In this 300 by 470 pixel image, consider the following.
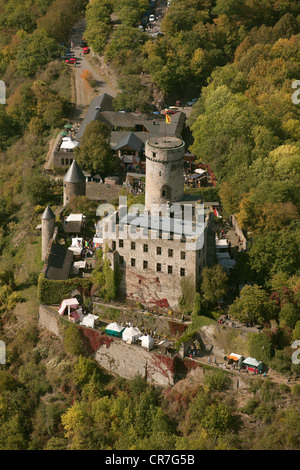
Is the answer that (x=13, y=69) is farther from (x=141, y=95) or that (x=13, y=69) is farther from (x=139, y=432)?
(x=139, y=432)

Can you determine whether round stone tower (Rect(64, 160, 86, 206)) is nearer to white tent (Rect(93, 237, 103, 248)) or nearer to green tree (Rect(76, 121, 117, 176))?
green tree (Rect(76, 121, 117, 176))

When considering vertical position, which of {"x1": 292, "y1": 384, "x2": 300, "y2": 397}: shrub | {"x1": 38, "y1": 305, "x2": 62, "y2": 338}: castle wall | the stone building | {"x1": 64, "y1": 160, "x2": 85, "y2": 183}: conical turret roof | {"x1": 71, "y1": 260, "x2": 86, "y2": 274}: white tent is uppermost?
the stone building

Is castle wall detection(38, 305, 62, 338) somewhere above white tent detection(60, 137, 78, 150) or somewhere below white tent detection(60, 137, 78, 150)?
below

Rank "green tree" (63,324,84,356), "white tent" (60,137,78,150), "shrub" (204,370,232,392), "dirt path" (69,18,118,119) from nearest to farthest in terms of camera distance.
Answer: "shrub" (204,370,232,392) < "green tree" (63,324,84,356) < "white tent" (60,137,78,150) < "dirt path" (69,18,118,119)

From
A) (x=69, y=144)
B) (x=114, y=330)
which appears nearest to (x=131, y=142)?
(x=69, y=144)

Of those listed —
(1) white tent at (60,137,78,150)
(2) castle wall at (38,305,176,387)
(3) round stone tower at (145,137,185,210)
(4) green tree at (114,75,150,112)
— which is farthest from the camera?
(4) green tree at (114,75,150,112)

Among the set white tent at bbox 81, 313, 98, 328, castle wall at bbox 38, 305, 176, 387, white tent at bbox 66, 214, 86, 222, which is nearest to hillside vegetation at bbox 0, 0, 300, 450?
castle wall at bbox 38, 305, 176, 387

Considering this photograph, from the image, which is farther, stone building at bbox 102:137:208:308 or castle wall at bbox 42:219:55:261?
castle wall at bbox 42:219:55:261

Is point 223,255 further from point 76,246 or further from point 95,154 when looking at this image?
point 95,154
